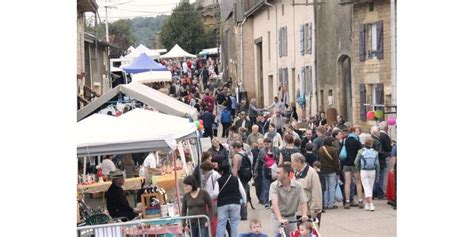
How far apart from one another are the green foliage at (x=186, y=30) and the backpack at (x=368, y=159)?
63.9 m

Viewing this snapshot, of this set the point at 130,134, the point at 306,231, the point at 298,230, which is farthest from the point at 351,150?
the point at 130,134

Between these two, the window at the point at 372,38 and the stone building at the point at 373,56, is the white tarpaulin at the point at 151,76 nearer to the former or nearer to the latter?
the stone building at the point at 373,56

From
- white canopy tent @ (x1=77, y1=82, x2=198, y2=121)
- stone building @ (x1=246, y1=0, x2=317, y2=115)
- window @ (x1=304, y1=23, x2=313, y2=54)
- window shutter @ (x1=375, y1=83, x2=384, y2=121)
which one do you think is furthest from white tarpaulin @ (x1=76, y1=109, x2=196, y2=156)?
window @ (x1=304, y1=23, x2=313, y2=54)

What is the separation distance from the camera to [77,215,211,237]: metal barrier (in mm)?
11680

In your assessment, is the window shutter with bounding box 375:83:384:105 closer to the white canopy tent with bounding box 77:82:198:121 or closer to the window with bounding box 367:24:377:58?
the window with bounding box 367:24:377:58

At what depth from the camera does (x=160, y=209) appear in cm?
1408

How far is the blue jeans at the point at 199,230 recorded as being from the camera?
12898 mm

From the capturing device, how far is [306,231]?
452 inches

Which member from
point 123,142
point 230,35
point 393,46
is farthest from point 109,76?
point 123,142

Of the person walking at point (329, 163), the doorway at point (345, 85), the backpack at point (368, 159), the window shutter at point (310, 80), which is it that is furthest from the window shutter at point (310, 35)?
the backpack at point (368, 159)

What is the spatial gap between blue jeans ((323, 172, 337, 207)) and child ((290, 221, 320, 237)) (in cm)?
519
